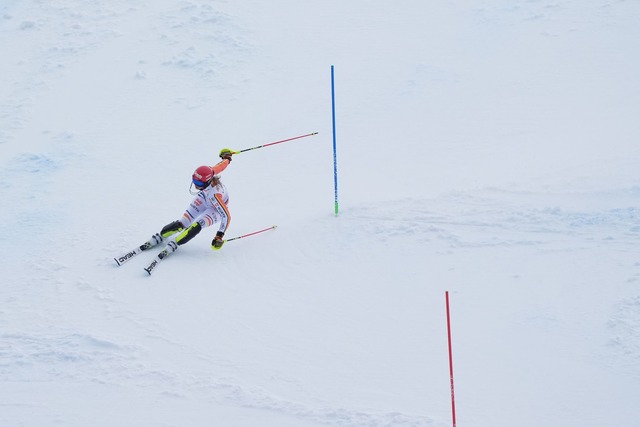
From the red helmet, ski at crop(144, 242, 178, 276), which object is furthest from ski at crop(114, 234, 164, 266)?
the red helmet

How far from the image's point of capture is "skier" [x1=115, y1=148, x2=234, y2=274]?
9.98m

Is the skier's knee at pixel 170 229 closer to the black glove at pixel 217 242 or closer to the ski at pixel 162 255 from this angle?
the ski at pixel 162 255

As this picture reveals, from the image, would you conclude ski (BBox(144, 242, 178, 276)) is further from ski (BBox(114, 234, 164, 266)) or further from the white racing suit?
ski (BBox(114, 234, 164, 266))

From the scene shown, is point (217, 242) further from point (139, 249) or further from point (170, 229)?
point (139, 249)

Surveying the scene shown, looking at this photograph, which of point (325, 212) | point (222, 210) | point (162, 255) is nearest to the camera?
point (162, 255)

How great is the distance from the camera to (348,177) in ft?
40.4

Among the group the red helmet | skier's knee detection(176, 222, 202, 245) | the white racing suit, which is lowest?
skier's knee detection(176, 222, 202, 245)

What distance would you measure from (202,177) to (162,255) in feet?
4.04

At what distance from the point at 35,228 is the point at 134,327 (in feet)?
12.0

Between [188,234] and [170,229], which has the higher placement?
[170,229]

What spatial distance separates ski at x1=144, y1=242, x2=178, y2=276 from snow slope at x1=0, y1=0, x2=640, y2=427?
5.2 inches

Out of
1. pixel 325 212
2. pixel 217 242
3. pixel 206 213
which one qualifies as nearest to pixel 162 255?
pixel 217 242

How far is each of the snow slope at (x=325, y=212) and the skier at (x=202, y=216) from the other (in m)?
0.33

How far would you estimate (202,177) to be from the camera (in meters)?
9.98
